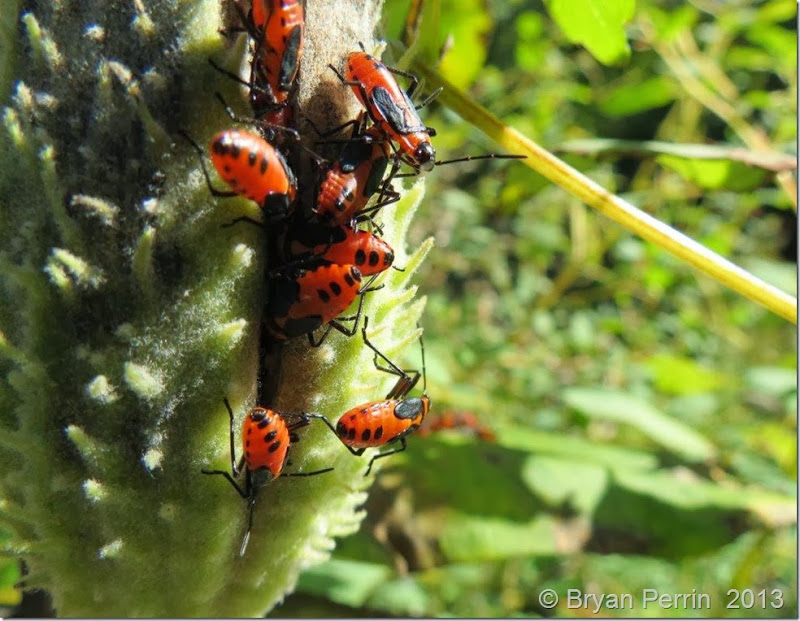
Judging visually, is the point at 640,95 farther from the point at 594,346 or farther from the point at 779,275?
the point at 594,346

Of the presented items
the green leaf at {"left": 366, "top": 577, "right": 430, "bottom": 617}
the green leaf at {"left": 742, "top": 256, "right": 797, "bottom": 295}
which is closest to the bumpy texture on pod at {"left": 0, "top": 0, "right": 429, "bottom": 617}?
the green leaf at {"left": 366, "top": 577, "right": 430, "bottom": 617}

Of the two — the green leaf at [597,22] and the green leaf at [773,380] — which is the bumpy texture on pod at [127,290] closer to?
the green leaf at [597,22]

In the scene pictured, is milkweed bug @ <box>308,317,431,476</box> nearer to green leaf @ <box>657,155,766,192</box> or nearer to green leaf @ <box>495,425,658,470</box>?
green leaf @ <box>495,425,658,470</box>

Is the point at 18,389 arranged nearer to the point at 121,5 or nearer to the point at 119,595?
the point at 119,595

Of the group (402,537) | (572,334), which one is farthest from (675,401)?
(402,537)

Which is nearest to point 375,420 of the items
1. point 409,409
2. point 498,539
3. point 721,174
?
point 409,409

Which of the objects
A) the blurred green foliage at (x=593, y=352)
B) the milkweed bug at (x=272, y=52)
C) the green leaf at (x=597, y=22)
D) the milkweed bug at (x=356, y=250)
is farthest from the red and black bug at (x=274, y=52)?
the green leaf at (x=597, y=22)
